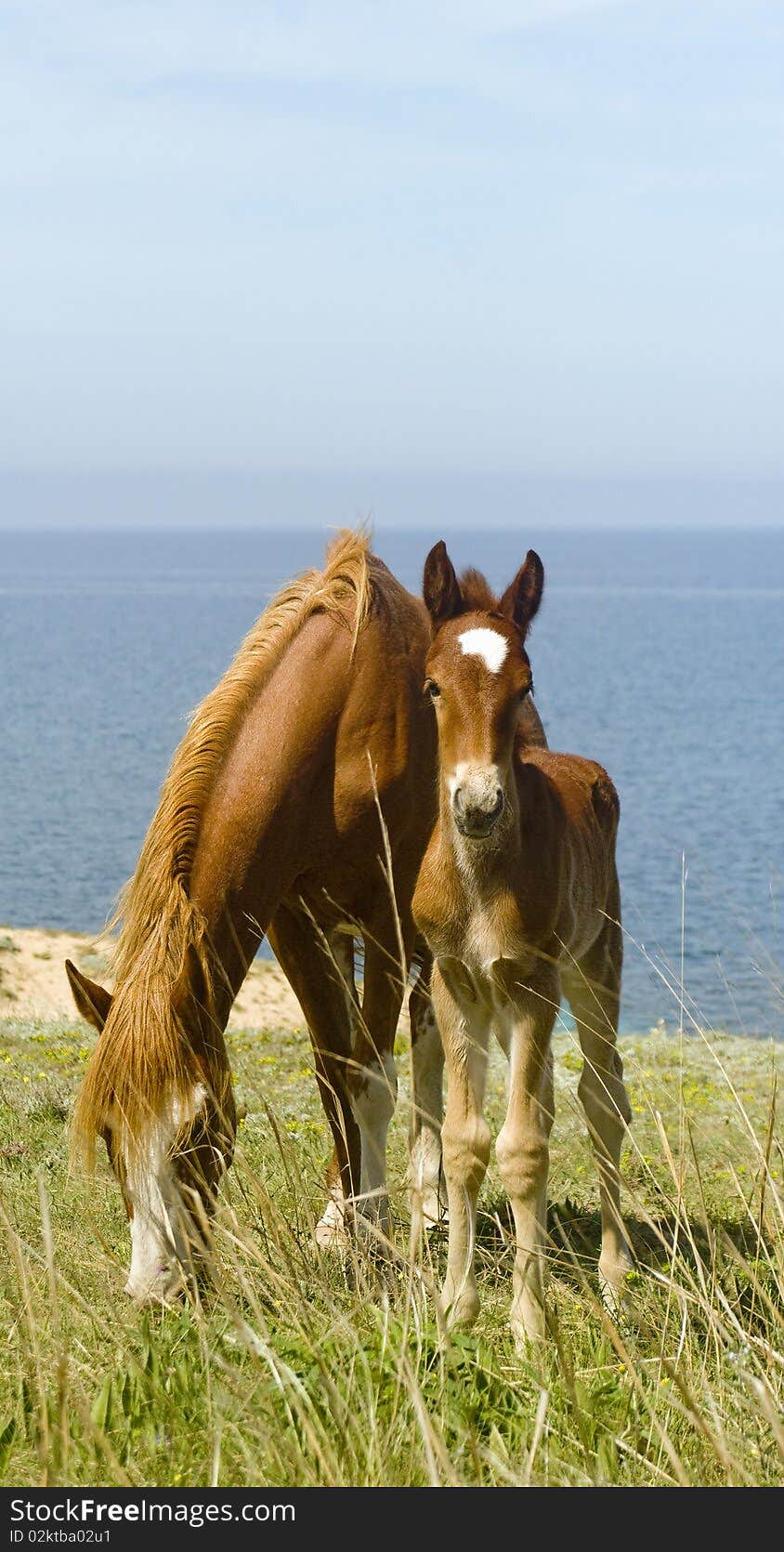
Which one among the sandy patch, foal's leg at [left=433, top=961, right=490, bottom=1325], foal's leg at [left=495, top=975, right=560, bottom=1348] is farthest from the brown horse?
the sandy patch

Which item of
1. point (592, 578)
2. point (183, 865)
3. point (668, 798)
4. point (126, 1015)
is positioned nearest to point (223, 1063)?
point (126, 1015)

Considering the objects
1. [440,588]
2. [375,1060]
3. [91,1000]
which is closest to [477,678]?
[440,588]

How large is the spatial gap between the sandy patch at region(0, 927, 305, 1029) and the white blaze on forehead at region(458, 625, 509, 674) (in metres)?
7.14

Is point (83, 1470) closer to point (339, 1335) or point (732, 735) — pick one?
point (339, 1335)

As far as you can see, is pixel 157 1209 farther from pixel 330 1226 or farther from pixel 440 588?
pixel 440 588

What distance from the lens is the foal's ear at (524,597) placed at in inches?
170

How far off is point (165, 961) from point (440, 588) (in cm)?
142

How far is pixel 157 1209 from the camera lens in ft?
14.4

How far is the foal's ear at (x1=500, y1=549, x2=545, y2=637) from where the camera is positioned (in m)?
4.31

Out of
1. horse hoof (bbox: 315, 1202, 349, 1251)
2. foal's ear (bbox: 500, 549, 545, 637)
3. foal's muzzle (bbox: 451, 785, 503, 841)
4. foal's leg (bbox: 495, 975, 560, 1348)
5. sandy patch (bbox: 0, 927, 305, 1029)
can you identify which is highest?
foal's ear (bbox: 500, 549, 545, 637)

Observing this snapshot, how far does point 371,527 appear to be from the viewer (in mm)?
6355

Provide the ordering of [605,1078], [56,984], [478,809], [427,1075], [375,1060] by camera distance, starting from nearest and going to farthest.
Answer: [478,809], [605,1078], [375,1060], [427,1075], [56,984]

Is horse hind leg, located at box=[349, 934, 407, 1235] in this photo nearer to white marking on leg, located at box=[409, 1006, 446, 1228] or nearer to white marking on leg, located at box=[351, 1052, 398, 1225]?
white marking on leg, located at box=[351, 1052, 398, 1225]

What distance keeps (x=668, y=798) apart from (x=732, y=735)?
14989mm
